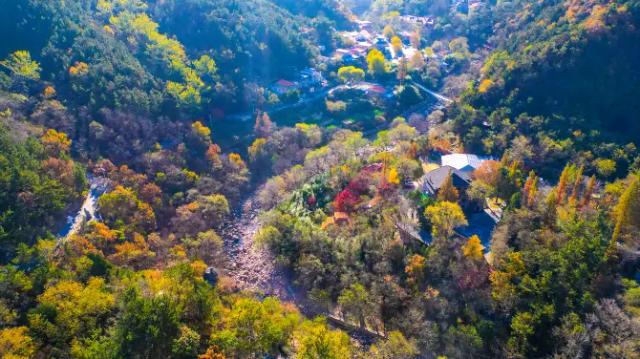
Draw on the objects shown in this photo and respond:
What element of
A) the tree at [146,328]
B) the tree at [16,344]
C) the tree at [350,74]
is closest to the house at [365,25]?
the tree at [350,74]

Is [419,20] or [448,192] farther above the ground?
[419,20]

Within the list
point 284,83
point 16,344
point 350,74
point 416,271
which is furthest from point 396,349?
point 350,74

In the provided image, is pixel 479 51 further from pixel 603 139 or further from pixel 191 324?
pixel 191 324

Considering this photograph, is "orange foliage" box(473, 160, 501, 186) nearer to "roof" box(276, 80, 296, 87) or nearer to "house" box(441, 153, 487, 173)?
"house" box(441, 153, 487, 173)

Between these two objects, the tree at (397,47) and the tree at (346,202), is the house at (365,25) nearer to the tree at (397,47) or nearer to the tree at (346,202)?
the tree at (397,47)

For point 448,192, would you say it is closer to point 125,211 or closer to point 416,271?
point 416,271
